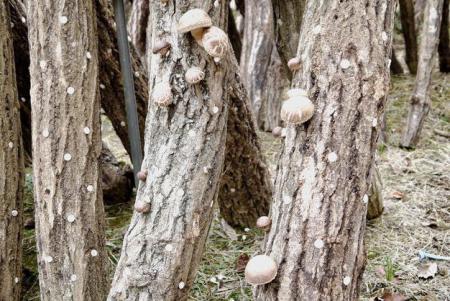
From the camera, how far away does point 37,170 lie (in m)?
1.92

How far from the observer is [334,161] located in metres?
1.42

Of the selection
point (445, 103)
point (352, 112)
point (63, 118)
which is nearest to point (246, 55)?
point (445, 103)

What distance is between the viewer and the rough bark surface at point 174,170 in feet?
5.45

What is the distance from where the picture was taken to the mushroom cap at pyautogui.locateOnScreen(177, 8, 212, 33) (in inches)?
61.1

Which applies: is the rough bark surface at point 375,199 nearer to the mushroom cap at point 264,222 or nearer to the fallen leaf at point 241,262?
the fallen leaf at point 241,262

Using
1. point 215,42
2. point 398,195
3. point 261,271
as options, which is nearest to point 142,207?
point 261,271

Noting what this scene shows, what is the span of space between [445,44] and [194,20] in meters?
3.32

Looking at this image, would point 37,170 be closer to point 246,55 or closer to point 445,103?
point 246,55

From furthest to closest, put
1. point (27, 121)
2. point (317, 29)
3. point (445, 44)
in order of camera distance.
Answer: point (445, 44) → point (27, 121) → point (317, 29)

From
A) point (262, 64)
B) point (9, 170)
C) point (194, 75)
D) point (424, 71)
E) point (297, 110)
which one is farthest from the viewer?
point (262, 64)

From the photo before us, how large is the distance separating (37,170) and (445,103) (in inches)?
132

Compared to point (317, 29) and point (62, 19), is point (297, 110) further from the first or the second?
point (62, 19)

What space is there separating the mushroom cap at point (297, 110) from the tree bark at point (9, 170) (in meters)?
1.22

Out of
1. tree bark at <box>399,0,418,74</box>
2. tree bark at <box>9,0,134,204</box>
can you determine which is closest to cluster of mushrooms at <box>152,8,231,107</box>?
tree bark at <box>9,0,134,204</box>
